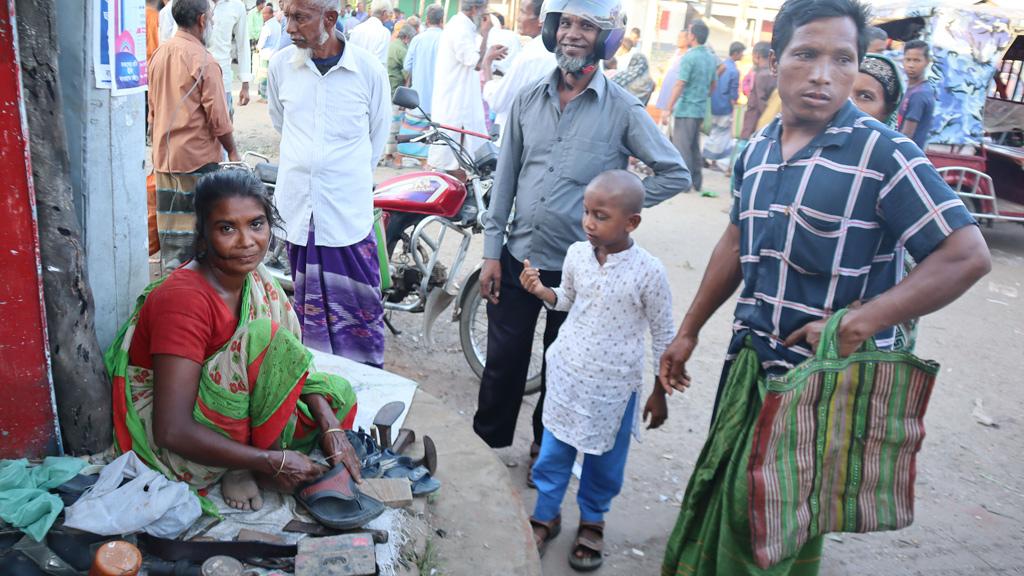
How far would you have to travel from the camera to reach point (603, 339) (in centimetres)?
281

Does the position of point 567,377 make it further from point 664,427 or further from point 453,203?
point 453,203

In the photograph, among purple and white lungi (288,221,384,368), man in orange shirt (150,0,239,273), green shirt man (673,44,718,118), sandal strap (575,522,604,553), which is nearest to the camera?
sandal strap (575,522,604,553)

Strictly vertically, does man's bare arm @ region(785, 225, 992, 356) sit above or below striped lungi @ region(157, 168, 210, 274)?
above

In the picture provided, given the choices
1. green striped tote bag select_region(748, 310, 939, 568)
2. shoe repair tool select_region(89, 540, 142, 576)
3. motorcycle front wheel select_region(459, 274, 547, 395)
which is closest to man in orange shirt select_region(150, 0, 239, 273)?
motorcycle front wheel select_region(459, 274, 547, 395)

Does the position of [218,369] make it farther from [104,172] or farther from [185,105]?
[185,105]

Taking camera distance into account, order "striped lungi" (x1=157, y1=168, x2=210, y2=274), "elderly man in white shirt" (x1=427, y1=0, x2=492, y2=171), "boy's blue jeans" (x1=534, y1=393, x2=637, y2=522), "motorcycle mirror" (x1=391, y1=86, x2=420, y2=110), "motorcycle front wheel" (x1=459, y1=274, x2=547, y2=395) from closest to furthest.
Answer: "boy's blue jeans" (x1=534, y1=393, x2=637, y2=522) < "motorcycle mirror" (x1=391, y1=86, x2=420, y2=110) < "motorcycle front wheel" (x1=459, y1=274, x2=547, y2=395) < "striped lungi" (x1=157, y1=168, x2=210, y2=274) < "elderly man in white shirt" (x1=427, y1=0, x2=492, y2=171)

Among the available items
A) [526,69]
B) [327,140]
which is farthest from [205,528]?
[526,69]

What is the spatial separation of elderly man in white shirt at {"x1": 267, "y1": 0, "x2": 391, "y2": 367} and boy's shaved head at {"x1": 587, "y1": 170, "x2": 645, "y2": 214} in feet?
4.72

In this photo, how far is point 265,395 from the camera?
214 cm

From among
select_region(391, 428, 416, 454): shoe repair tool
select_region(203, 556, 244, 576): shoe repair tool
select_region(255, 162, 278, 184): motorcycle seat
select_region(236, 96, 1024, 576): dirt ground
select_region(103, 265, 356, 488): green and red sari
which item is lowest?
select_region(236, 96, 1024, 576): dirt ground

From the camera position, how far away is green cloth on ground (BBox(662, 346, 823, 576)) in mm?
2080

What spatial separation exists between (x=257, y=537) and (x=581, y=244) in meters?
1.50

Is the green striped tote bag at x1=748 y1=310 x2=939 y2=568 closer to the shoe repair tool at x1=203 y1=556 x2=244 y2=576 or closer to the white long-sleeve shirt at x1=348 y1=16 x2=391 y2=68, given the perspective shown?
the shoe repair tool at x1=203 y1=556 x2=244 y2=576

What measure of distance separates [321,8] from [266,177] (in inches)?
61.6
